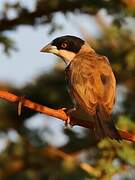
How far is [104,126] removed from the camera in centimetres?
525

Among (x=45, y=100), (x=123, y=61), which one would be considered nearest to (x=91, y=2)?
(x=123, y=61)

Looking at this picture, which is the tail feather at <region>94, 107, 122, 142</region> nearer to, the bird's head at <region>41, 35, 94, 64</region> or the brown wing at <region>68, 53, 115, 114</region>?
the brown wing at <region>68, 53, 115, 114</region>

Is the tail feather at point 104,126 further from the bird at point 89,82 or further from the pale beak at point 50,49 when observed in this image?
the pale beak at point 50,49

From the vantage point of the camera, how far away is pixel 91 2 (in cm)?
671

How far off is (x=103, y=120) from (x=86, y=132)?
6.71 feet

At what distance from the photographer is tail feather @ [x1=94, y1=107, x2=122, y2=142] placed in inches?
199

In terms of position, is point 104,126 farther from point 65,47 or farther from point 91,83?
point 65,47

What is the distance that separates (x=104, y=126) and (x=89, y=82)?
0.55 m

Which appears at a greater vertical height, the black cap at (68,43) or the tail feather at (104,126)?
the black cap at (68,43)

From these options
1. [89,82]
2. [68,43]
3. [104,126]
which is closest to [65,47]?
[68,43]

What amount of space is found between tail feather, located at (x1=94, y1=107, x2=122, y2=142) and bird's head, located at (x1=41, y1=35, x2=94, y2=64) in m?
0.91

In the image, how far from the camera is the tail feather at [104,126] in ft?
16.6

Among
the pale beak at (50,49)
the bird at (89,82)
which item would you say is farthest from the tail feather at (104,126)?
the pale beak at (50,49)

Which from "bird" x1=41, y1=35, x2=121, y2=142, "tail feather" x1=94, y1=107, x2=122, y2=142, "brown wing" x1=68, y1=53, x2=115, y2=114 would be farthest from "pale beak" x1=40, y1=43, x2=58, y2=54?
"tail feather" x1=94, y1=107, x2=122, y2=142
